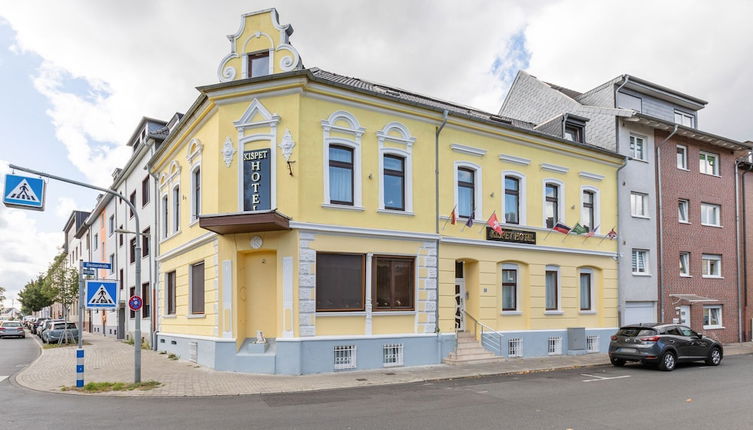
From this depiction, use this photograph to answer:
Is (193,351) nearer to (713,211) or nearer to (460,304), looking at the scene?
(460,304)

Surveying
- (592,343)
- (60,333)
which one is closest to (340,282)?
(592,343)

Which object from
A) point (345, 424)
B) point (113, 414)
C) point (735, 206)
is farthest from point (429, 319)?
point (735, 206)

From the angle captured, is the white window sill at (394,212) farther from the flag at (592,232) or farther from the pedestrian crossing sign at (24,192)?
the flag at (592,232)

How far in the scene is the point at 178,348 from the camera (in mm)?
19891

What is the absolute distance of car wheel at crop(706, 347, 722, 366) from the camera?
18.4m

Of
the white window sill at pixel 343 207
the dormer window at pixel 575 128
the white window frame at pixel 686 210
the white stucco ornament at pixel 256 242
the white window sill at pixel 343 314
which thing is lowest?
the white window sill at pixel 343 314

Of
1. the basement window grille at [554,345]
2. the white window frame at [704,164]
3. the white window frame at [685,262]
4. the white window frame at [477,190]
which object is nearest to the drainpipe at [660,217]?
the white window frame at [685,262]

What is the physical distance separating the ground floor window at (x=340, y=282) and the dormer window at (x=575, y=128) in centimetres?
1202

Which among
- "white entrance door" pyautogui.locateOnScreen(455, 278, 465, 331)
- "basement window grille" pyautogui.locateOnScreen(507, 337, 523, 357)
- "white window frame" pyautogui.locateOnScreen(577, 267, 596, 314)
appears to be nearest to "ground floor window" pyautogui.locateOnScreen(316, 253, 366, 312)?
"white entrance door" pyautogui.locateOnScreen(455, 278, 465, 331)

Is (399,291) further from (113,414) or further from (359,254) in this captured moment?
(113,414)

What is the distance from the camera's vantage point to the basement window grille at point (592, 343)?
22.0m

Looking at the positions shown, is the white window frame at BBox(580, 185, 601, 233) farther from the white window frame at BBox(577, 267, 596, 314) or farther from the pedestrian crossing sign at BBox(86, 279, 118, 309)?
the pedestrian crossing sign at BBox(86, 279, 118, 309)

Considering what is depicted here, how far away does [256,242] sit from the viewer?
1566 centimetres

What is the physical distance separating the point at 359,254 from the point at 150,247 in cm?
1321
